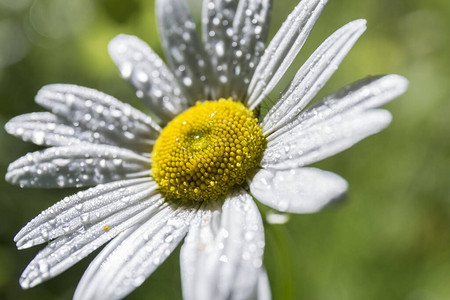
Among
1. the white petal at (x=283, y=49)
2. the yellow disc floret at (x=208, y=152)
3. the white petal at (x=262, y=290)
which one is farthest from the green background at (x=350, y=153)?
the white petal at (x=262, y=290)

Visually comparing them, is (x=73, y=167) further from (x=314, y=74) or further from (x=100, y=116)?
(x=314, y=74)

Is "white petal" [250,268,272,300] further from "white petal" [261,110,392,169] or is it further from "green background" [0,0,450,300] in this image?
"green background" [0,0,450,300]

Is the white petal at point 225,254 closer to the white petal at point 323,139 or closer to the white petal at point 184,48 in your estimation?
the white petal at point 323,139

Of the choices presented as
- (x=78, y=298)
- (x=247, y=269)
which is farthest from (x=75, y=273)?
(x=247, y=269)

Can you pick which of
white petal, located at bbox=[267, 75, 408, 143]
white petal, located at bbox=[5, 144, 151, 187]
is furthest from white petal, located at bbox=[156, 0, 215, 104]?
white petal, located at bbox=[267, 75, 408, 143]

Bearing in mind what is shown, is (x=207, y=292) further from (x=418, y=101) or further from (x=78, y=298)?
(x=418, y=101)

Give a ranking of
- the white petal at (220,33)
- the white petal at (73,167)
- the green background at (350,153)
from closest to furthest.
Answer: the white petal at (73,167) < the white petal at (220,33) < the green background at (350,153)

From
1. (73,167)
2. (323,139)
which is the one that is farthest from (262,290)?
(73,167)
